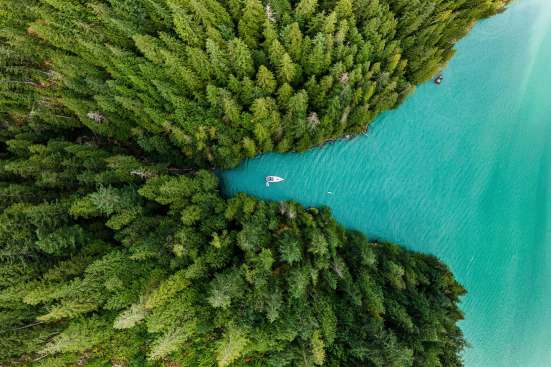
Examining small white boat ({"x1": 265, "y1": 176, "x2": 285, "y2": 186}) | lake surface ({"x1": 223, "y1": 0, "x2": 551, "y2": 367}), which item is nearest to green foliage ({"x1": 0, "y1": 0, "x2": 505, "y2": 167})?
small white boat ({"x1": 265, "y1": 176, "x2": 285, "y2": 186})

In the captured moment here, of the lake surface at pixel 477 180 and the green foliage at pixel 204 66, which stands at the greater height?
the green foliage at pixel 204 66

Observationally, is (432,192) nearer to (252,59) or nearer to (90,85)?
(252,59)

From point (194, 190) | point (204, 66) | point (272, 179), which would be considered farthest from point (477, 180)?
point (204, 66)

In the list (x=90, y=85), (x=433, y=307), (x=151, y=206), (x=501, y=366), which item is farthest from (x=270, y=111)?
(x=501, y=366)

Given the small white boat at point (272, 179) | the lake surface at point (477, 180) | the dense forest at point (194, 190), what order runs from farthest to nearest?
the lake surface at point (477, 180), the small white boat at point (272, 179), the dense forest at point (194, 190)

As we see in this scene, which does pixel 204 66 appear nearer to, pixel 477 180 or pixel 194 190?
pixel 194 190

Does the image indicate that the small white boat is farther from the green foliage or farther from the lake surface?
the green foliage

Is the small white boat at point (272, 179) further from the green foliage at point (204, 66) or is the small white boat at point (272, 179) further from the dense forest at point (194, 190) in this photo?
the green foliage at point (204, 66)

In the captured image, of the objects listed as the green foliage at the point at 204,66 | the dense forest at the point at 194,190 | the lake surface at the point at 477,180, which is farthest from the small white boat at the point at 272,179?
the green foliage at the point at 204,66
